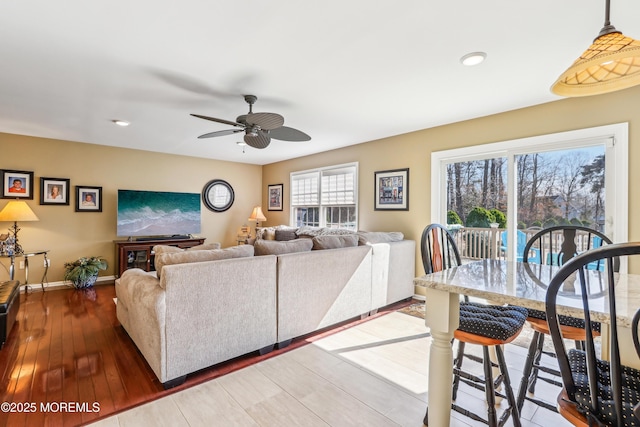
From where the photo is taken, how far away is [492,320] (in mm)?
1652

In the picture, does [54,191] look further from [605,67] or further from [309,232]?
[605,67]

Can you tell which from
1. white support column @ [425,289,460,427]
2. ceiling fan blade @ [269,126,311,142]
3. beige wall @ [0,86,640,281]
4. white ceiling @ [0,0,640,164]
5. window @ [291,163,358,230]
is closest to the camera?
white support column @ [425,289,460,427]

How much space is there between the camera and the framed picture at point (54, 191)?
4.71 metres

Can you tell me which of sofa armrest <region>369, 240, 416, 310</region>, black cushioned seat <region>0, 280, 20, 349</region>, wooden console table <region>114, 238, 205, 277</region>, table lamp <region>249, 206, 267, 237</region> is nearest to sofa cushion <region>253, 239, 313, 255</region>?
sofa armrest <region>369, 240, 416, 310</region>

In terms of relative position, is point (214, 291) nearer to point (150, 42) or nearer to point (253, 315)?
point (253, 315)

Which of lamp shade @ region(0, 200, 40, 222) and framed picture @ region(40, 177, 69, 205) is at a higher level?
framed picture @ region(40, 177, 69, 205)

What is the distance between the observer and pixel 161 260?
222 cm

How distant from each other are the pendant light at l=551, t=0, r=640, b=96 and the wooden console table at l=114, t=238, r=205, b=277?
567 cm

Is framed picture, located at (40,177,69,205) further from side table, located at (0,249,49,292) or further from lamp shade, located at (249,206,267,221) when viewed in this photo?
lamp shade, located at (249,206,267,221)

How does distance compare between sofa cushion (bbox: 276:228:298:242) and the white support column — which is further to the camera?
sofa cushion (bbox: 276:228:298:242)

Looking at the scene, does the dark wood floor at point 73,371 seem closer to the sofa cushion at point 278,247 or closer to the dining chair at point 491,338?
the sofa cushion at point 278,247

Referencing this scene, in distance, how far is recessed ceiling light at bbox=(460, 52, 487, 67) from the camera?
221 cm

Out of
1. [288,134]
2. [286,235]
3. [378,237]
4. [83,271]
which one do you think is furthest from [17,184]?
[378,237]

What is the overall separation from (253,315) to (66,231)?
4384 mm
